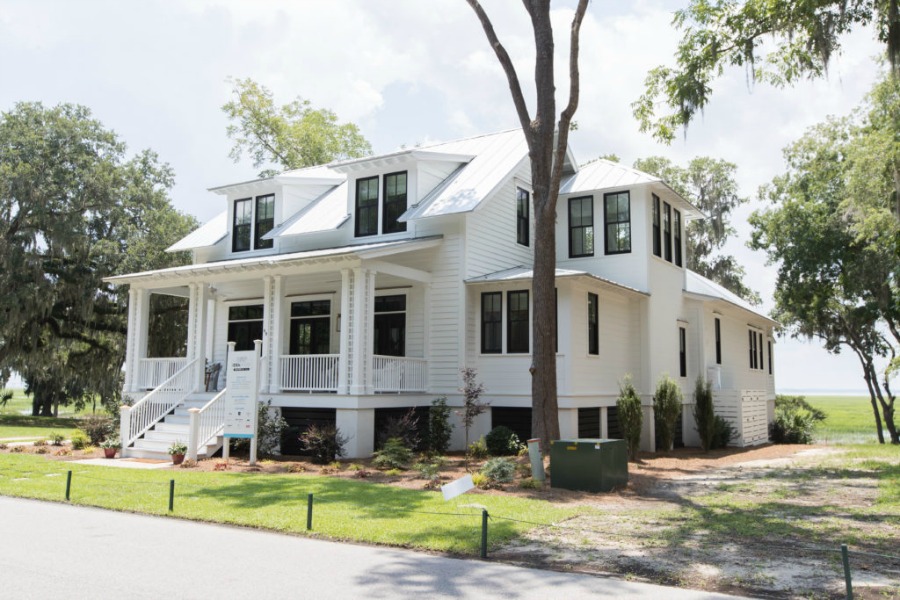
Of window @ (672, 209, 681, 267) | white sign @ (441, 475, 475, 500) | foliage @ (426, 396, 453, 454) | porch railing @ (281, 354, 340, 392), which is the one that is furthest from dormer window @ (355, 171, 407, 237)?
white sign @ (441, 475, 475, 500)

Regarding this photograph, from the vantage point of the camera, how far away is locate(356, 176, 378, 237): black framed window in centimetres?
2097

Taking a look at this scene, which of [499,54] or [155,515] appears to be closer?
[155,515]

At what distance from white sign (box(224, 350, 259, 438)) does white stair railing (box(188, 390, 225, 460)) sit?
0.39 metres

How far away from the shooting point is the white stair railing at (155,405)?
57.8 ft

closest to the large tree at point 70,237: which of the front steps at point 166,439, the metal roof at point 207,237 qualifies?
the metal roof at point 207,237

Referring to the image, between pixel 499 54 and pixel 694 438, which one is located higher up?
pixel 499 54

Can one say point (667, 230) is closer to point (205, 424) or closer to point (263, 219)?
point (263, 219)

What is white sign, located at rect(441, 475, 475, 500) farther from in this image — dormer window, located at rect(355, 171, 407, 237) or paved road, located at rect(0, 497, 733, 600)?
dormer window, located at rect(355, 171, 407, 237)

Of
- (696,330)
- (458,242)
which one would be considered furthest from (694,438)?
(458,242)

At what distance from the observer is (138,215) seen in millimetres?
32406

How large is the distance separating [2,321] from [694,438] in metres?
25.4

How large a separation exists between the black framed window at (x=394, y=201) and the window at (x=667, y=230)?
828 cm

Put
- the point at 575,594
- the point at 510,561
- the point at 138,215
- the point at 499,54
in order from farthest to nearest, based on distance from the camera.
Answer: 1. the point at 138,215
2. the point at 499,54
3. the point at 510,561
4. the point at 575,594

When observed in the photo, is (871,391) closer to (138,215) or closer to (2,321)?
(138,215)
